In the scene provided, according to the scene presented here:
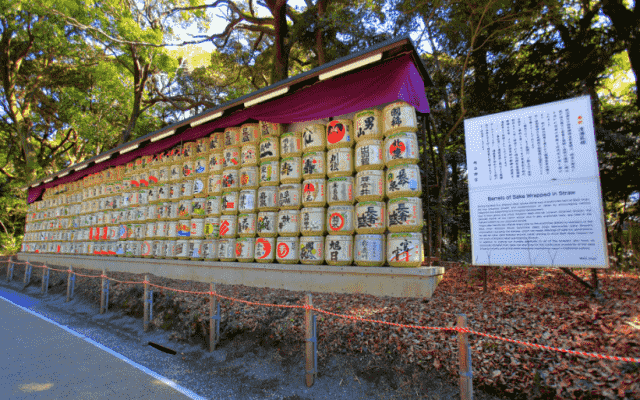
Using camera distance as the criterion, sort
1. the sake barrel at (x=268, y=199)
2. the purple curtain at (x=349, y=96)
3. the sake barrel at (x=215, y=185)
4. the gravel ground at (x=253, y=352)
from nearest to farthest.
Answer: the gravel ground at (x=253, y=352)
the purple curtain at (x=349, y=96)
the sake barrel at (x=268, y=199)
the sake barrel at (x=215, y=185)

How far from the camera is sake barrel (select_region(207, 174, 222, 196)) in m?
7.98

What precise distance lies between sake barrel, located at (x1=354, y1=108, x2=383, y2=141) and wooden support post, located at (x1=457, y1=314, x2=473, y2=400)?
3.77m

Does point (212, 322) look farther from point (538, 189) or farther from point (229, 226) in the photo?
point (538, 189)

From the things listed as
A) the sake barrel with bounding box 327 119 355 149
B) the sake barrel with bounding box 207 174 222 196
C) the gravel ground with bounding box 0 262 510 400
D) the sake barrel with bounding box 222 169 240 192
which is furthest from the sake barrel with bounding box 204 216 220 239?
the sake barrel with bounding box 327 119 355 149

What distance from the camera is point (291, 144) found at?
22.4 feet

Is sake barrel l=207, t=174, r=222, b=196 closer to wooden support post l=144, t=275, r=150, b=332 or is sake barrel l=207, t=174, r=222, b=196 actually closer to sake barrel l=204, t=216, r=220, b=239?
sake barrel l=204, t=216, r=220, b=239

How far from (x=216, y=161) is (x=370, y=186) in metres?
4.35

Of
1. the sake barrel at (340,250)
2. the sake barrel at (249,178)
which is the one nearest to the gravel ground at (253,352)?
the sake barrel at (340,250)

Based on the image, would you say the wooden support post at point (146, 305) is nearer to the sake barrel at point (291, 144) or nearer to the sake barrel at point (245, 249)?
the sake barrel at point (245, 249)

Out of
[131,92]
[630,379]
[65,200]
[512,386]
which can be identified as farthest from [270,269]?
[131,92]

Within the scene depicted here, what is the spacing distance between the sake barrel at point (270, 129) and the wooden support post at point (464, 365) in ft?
17.9

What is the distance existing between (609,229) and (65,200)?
19.1 metres

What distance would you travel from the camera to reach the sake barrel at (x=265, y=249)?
22.2 ft

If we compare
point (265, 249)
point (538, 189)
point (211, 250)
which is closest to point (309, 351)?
point (265, 249)
